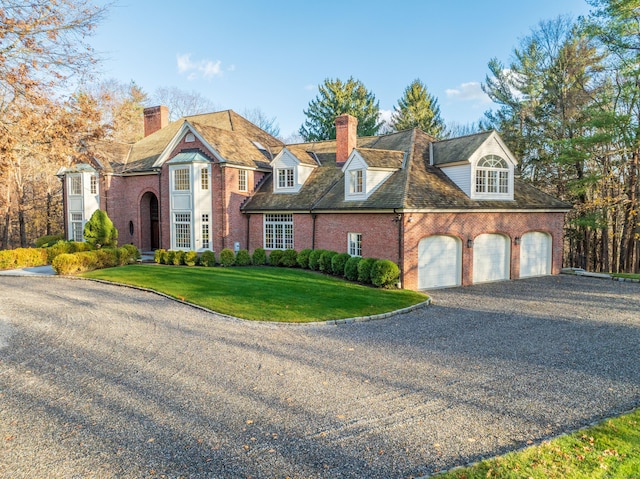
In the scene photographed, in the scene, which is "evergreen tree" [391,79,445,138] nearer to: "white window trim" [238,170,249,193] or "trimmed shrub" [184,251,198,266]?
"white window trim" [238,170,249,193]

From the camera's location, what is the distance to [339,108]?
4294 centimetres

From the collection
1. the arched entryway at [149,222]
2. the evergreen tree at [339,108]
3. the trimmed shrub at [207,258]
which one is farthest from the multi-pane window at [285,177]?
the evergreen tree at [339,108]

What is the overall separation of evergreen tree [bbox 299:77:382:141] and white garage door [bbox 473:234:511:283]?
26.9 meters

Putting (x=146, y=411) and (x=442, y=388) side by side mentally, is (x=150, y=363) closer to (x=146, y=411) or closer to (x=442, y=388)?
(x=146, y=411)

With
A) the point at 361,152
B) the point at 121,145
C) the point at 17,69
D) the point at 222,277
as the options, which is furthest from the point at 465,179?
the point at 121,145

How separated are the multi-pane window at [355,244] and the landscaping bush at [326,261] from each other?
0.75 m

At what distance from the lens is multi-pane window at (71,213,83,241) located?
27556 millimetres

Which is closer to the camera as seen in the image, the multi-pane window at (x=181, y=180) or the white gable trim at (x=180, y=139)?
the white gable trim at (x=180, y=139)

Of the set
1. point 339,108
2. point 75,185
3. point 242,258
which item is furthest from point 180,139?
point 339,108

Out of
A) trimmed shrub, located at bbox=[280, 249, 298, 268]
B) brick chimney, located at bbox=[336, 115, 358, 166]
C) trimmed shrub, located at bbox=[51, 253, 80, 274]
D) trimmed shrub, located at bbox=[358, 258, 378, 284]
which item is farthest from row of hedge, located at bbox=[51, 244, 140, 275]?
trimmed shrub, located at bbox=[358, 258, 378, 284]

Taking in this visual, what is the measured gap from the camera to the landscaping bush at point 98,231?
2345cm

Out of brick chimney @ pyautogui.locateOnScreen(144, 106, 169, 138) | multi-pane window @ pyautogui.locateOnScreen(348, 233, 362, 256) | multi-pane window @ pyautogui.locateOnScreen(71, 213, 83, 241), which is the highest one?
brick chimney @ pyautogui.locateOnScreen(144, 106, 169, 138)

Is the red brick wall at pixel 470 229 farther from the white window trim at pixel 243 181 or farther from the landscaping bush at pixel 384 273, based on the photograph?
the white window trim at pixel 243 181

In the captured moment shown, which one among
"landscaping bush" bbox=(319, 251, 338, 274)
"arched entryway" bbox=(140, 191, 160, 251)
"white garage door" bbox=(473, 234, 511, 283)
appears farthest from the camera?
"arched entryway" bbox=(140, 191, 160, 251)
